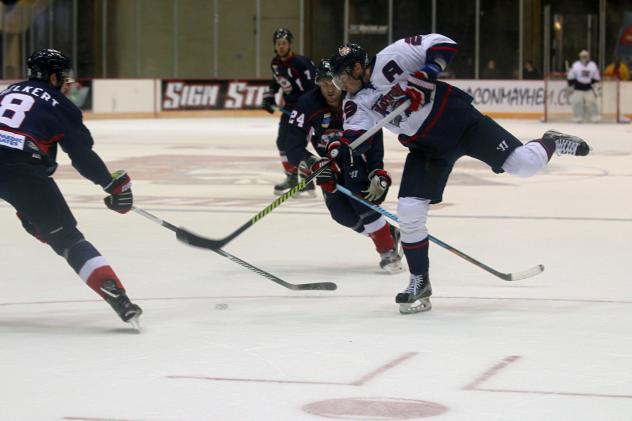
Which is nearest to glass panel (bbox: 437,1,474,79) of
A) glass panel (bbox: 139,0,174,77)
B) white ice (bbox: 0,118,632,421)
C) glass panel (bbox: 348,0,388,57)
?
glass panel (bbox: 348,0,388,57)

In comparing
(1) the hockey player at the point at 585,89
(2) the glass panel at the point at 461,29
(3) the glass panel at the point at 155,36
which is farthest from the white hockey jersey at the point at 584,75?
(3) the glass panel at the point at 155,36

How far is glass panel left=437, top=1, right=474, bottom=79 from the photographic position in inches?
1199

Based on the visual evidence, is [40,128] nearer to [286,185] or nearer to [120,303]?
[120,303]

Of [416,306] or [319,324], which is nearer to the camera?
[319,324]

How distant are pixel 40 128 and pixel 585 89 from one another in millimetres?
20339

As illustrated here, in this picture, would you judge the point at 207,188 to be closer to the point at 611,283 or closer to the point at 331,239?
the point at 331,239

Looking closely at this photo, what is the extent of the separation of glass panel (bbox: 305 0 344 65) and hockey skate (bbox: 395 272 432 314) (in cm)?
2573

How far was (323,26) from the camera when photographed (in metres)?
31.3

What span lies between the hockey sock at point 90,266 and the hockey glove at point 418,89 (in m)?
1.48

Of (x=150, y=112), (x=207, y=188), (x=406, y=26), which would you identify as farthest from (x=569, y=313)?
(x=406, y=26)

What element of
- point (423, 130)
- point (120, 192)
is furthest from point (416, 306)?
point (120, 192)

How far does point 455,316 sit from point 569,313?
487 millimetres

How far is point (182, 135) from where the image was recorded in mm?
20484

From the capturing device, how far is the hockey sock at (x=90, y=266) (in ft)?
17.4
